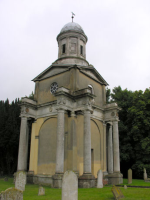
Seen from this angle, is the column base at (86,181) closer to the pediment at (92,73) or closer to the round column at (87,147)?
the round column at (87,147)

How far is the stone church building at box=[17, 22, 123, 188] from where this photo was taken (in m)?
18.0

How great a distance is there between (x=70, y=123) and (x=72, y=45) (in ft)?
35.3

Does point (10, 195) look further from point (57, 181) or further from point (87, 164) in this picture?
point (87, 164)

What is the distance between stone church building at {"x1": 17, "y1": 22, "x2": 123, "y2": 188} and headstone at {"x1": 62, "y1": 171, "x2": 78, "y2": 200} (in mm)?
9000

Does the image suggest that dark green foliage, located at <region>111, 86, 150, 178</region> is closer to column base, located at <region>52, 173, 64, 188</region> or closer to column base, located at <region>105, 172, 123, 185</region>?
column base, located at <region>105, 172, 123, 185</region>

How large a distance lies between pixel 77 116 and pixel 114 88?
61.5 feet

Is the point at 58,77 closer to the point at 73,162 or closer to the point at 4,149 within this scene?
the point at 73,162

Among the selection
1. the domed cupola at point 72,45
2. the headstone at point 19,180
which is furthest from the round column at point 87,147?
the domed cupola at point 72,45

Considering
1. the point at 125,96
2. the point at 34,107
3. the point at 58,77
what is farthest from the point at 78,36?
the point at 125,96

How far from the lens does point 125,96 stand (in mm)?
33625

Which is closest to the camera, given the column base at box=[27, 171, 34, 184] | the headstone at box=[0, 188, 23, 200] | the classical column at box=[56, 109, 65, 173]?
the headstone at box=[0, 188, 23, 200]

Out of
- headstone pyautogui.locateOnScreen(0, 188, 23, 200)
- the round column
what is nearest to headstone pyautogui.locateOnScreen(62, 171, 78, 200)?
headstone pyautogui.locateOnScreen(0, 188, 23, 200)

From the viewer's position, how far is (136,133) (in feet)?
94.1

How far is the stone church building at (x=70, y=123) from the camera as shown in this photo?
59.1ft
